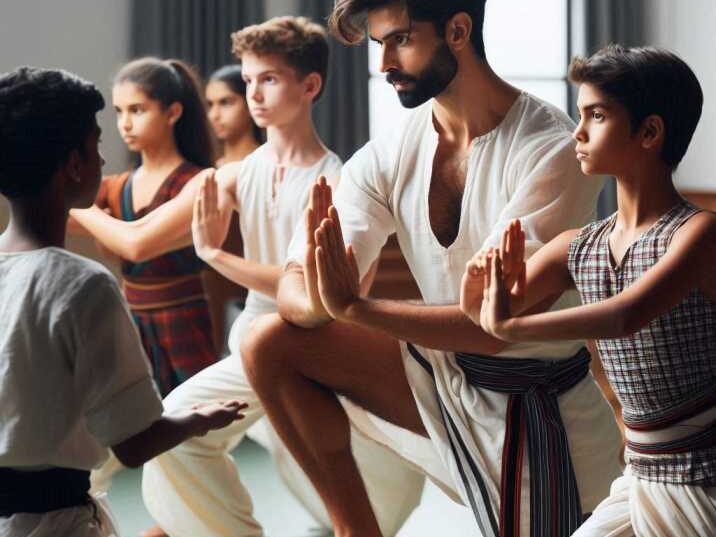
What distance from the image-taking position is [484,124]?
9.92 feet

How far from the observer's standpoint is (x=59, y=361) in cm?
216

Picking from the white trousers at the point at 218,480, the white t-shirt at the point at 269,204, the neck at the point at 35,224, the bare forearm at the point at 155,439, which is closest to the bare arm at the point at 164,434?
the bare forearm at the point at 155,439

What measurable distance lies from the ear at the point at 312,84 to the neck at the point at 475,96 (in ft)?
2.85

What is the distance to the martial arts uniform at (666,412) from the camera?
2289 mm

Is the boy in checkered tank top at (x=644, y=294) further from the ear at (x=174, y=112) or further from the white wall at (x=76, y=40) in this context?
the white wall at (x=76, y=40)

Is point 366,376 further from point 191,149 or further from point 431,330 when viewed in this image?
point 191,149

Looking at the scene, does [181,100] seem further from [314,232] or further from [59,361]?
[59,361]

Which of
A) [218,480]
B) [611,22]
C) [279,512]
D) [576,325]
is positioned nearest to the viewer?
[576,325]

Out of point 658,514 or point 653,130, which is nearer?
point 658,514

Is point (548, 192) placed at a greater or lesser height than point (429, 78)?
lesser

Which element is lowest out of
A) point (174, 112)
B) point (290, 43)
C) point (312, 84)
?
point (174, 112)

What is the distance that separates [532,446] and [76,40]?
411cm

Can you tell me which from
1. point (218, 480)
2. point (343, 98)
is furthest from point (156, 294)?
point (343, 98)

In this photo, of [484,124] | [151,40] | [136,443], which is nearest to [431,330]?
[484,124]
